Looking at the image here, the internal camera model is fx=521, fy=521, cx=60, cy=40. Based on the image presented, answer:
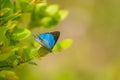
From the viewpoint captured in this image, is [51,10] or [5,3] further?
[51,10]

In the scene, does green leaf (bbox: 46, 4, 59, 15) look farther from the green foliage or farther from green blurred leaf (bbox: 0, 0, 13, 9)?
green blurred leaf (bbox: 0, 0, 13, 9)

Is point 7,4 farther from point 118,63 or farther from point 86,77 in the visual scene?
point 118,63

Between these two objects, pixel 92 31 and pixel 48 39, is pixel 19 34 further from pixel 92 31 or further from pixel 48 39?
pixel 92 31

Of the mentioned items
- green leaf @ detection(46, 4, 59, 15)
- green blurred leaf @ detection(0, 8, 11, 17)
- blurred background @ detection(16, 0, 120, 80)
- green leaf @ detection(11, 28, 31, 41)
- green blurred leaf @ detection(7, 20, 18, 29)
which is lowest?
blurred background @ detection(16, 0, 120, 80)

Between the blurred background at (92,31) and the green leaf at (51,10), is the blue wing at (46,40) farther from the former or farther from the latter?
the blurred background at (92,31)

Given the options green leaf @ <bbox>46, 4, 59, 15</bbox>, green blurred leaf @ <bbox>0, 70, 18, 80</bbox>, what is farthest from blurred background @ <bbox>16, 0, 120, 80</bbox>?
green blurred leaf @ <bbox>0, 70, 18, 80</bbox>

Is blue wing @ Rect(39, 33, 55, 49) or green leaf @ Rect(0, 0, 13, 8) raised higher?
green leaf @ Rect(0, 0, 13, 8)

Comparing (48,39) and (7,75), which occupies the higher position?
(48,39)

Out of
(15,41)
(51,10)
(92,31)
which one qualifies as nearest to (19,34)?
(15,41)

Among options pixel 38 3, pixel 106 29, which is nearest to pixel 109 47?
pixel 106 29

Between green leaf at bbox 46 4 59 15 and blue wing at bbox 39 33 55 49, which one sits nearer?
blue wing at bbox 39 33 55 49

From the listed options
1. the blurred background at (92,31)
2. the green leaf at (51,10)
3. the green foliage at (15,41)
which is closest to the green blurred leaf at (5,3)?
the green foliage at (15,41)

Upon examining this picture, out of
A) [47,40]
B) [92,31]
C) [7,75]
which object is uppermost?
[47,40]
